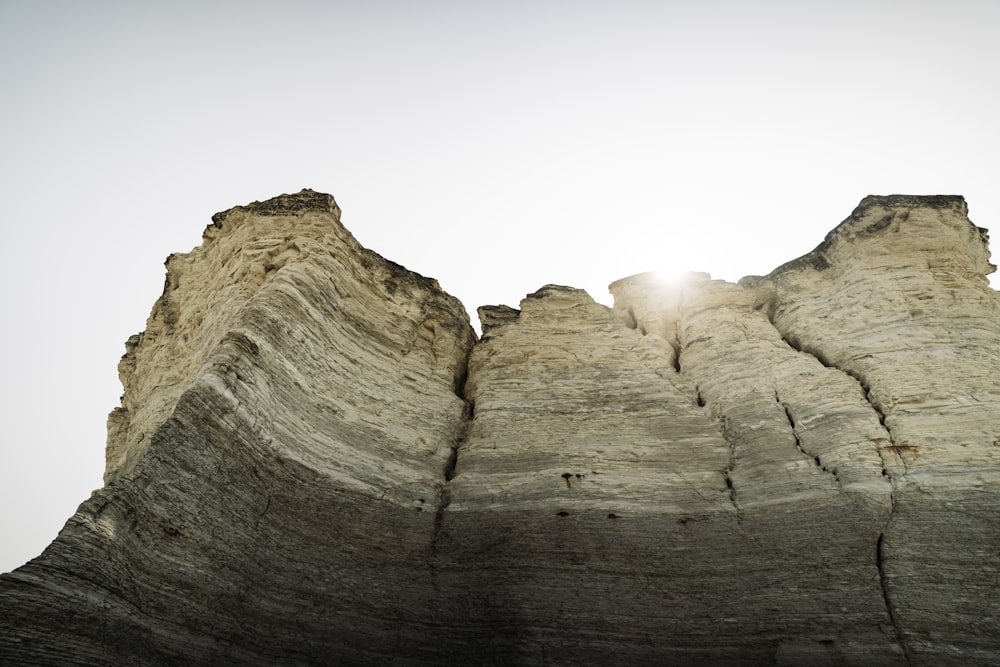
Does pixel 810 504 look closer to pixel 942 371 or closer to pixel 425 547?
pixel 942 371

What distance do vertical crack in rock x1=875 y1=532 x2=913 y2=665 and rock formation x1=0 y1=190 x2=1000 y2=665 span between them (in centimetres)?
4

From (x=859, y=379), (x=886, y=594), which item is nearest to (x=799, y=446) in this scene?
(x=859, y=379)

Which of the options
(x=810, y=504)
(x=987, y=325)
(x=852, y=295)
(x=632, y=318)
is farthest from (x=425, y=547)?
(x=987, y=325)

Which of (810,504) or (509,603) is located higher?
(810,504)

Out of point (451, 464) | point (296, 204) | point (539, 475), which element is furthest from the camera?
point (296, 204)

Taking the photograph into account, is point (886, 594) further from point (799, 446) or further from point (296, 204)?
point (296, 204)

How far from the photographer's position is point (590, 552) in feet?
33.3

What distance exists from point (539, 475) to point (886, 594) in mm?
5849

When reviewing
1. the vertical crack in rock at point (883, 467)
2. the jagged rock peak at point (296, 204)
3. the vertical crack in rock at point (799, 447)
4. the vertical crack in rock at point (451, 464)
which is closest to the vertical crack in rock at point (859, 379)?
the vertical crack in rock at point (883, 467)

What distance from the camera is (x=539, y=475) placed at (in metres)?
11.6

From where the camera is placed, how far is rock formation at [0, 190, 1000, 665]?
7.98m

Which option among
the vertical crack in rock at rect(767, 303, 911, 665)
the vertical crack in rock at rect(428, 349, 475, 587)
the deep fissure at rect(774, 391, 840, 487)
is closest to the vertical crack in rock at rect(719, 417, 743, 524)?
the deep fissure at rect(774, 391, 840, 487)

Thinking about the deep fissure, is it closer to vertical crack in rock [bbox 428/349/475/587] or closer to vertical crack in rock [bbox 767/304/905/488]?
vertical crack in rock [bbox 767/304/905/488]

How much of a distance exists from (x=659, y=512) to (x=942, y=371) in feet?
20.2
